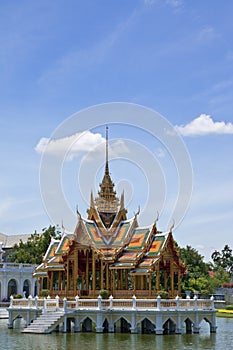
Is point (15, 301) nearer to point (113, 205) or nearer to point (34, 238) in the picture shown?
point (113, 205)

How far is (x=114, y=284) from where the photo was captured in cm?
3023

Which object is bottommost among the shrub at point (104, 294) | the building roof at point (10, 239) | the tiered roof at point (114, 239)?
the shrub at point (104, 294)

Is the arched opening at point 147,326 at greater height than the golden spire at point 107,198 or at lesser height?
lesser

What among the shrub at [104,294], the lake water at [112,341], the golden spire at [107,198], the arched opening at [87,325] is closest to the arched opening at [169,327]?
the lake water at [112,341]

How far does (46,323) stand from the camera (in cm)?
2672

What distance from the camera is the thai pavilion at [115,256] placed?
1150 inches

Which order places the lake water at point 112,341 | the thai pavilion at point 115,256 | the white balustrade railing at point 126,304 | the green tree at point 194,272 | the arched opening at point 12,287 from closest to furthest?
1. the lake water at point 112,341
2. the white balustrade railing at point 126,304
3. the thai pavilion at point 115,256
4. the arched opening at point 12,287
5. the green tree at point 194,272

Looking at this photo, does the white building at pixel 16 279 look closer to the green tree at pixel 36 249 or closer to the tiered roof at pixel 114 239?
the green tree at pixel 36 249

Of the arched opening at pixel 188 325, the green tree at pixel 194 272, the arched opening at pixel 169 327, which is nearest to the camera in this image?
the arched opening at pixel 169 327

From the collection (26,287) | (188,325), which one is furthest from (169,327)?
(26,287)

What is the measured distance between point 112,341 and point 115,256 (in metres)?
6.85

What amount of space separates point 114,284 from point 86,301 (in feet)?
9.22

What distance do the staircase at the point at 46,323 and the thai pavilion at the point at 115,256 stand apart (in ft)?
9.46

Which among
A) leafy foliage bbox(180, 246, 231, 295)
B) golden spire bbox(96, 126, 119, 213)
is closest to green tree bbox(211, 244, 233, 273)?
leafy foliage bbox(180, 246, 231, 295)
